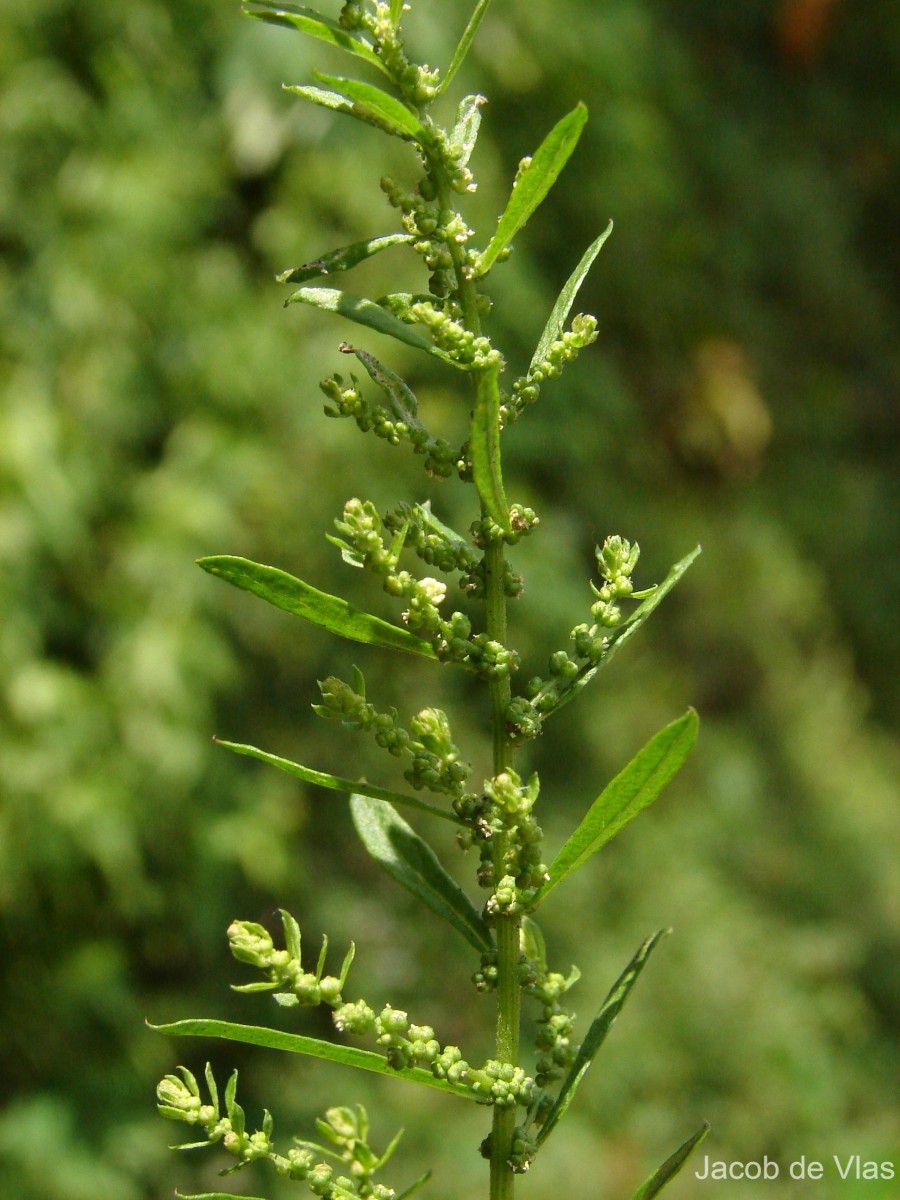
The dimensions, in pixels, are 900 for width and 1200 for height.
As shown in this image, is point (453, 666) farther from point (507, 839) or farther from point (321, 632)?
point (321, 632)

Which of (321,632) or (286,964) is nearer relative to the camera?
(286,964)

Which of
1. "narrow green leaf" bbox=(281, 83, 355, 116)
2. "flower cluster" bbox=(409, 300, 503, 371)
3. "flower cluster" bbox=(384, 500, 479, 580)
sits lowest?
"flower cluster" bbox=(384, 500, 479, 580)

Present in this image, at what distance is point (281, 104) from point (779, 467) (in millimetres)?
1502

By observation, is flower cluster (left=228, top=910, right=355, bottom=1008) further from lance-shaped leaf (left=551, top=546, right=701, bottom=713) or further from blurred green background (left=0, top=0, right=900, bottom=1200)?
blurred green background (left=0, top=0, right=900, bottom=1200)

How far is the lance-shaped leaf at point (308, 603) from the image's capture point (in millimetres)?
302

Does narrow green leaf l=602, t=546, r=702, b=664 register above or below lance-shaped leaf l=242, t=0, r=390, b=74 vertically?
below

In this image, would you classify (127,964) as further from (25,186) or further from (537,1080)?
(537,1080)

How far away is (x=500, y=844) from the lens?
0.98 feet

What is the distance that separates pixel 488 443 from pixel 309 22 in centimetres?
11

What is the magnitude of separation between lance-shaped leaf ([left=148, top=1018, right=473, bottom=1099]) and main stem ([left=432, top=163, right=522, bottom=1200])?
1 centimetres

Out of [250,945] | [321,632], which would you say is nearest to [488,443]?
[250,945]

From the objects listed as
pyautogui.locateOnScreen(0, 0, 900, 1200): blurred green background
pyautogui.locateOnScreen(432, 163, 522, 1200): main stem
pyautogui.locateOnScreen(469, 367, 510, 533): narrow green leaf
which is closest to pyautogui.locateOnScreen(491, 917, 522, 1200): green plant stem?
pyautogui.locateOnScreen(432, 163, 522, 1200): main stem

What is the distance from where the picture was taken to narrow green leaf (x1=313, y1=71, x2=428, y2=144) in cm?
27

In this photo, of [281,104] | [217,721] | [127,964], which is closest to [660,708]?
[217,721]
